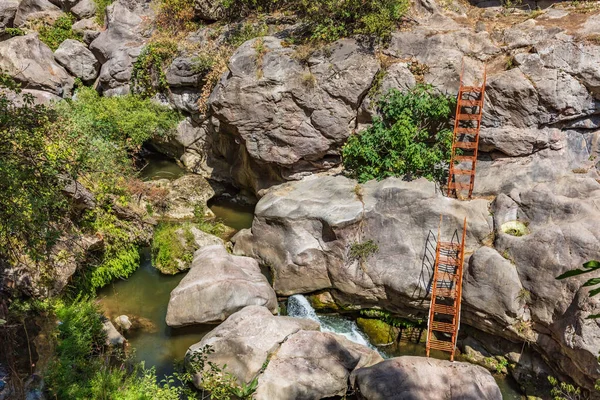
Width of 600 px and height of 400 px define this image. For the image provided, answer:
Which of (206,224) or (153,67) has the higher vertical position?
(153,67)

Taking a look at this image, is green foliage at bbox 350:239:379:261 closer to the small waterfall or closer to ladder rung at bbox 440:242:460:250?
ladder rung at bbox 440:242:460:250

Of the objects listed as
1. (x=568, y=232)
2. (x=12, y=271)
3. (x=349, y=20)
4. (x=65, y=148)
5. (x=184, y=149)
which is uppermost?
(x=349, y=20)

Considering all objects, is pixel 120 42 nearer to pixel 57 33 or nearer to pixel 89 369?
pixel 57 33

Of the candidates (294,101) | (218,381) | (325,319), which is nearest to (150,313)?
(218,381)

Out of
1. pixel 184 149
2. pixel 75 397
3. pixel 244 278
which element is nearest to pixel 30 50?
pixel 184 149

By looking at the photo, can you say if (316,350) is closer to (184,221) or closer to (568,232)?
(568,232)

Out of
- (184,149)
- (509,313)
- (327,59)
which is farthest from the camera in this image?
(184,149)

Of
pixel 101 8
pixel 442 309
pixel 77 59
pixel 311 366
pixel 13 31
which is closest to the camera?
pixel 311 366
